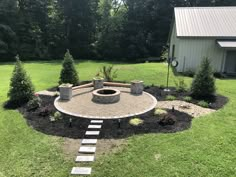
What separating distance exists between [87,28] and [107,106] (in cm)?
2812

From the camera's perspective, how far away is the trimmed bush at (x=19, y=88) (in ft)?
33.7

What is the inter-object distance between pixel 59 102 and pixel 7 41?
88.1 feet

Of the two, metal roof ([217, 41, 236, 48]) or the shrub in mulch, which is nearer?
the shrub in mulch

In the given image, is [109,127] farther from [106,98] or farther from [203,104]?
[203,104]

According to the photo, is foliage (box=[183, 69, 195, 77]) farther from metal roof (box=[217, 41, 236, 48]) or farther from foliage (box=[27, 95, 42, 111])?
foliage (box=[27, 95, 42, 111])

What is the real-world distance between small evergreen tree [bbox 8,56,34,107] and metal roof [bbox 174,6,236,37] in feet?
43.6

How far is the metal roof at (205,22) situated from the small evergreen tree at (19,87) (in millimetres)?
13278

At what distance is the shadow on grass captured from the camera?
7527mm

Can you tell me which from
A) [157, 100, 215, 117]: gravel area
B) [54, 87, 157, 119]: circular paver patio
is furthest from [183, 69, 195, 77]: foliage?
[157, 100, 215, 117]: gravel area

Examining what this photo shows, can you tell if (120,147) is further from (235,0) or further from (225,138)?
(235,0)

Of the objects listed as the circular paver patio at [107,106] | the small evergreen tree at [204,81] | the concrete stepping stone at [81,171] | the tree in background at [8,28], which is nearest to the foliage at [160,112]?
the circular paver patio at [107,106]

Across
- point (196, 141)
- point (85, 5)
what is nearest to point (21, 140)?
point (196, 141)

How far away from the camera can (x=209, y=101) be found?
10789 mm

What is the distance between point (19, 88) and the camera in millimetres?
10320
